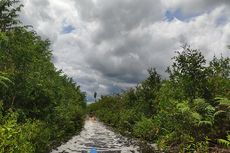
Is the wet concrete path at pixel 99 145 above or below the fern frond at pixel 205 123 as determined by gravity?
below

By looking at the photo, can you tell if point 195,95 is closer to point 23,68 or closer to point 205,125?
point 205,125

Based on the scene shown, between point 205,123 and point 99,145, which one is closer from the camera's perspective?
point 205,123

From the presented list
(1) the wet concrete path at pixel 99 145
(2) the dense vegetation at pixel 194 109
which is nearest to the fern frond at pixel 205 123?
(2) the dense vegetation at pixel 194 109

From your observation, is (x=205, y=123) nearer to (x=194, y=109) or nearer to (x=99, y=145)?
(x=194, y=109)

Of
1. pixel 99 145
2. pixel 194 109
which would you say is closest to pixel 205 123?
pixel 194 109

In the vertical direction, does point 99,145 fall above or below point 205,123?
below

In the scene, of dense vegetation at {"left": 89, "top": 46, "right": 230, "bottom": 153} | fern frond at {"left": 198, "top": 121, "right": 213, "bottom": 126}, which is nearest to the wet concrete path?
dense vegetation at {"left": 89, "top": 46, "right": 230, "bottom": 153}

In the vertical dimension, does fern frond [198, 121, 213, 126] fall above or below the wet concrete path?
above

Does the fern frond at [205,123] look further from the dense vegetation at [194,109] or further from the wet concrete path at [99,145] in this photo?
the wet concrete path at [99,145]

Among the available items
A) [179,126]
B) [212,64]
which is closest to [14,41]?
[179,126]

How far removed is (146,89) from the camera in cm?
3431

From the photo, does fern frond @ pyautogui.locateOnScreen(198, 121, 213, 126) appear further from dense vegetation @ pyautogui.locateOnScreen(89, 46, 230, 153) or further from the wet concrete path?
the wet concrete path

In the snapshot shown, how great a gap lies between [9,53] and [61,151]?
5.44 metres

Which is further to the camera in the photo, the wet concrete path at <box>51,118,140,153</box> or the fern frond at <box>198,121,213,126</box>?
the wet concrete path at <box>51,118,140,153</box>
